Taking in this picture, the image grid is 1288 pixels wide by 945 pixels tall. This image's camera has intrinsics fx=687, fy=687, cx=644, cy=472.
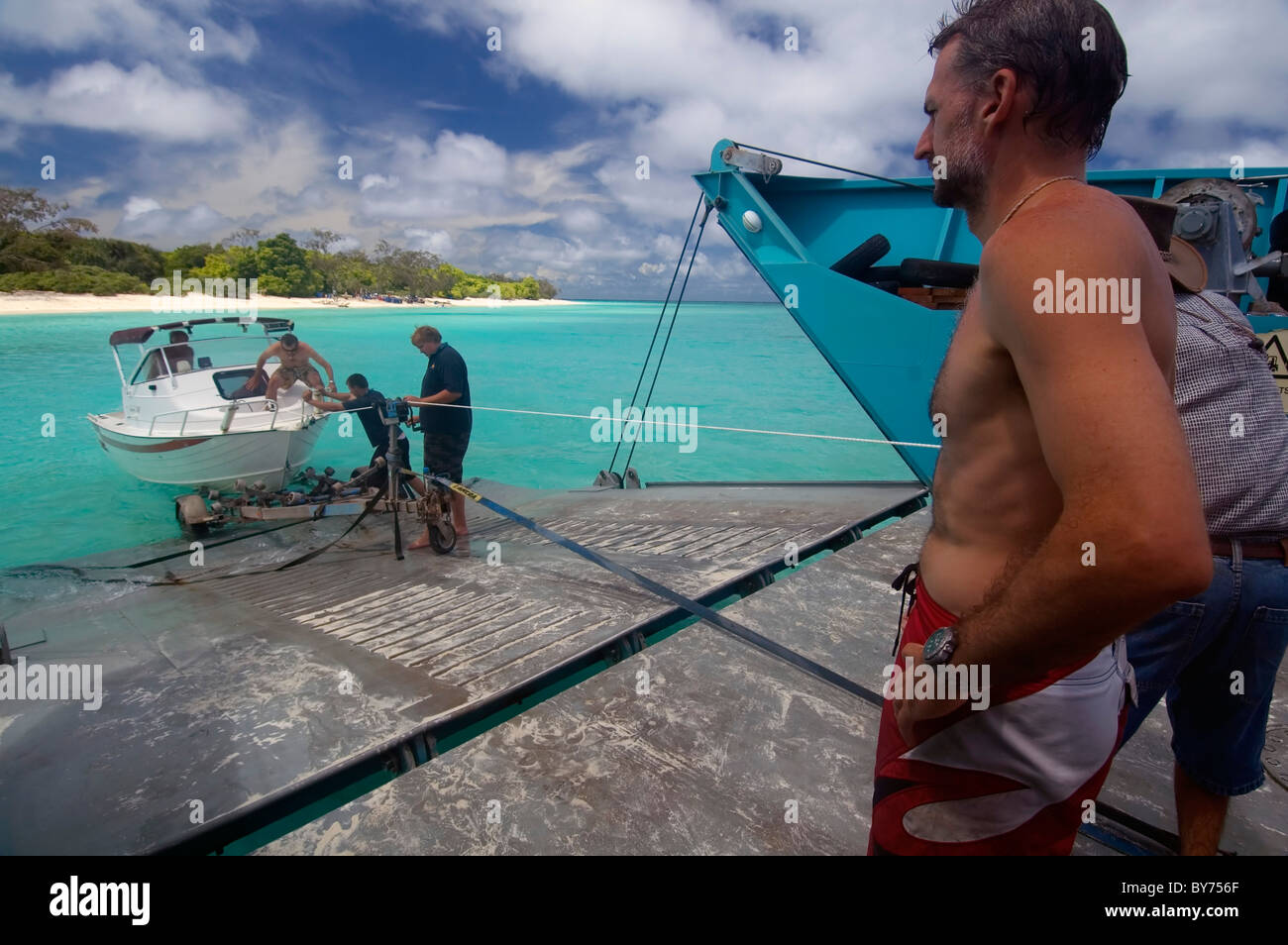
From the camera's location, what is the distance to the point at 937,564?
129 centimetres

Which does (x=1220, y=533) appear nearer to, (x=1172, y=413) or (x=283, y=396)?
(x=1172, y=413)

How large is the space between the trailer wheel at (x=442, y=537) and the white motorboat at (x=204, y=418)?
15.4 feet

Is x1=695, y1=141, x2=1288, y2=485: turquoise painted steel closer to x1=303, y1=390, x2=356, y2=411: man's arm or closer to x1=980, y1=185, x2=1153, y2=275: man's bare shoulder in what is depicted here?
x1=980, y1=185, x2=1153, y2=275: man's bare shoulder

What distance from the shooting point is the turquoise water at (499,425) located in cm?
1316

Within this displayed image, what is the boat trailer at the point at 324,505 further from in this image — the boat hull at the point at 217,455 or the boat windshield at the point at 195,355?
the boat windshield at the point at 195,355

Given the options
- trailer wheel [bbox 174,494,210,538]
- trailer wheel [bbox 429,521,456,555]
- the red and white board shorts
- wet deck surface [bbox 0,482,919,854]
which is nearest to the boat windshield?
trailer wheel [bbox 174,494,210,538]

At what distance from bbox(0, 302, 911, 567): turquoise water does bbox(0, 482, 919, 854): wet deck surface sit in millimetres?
6794

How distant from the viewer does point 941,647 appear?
42.6 inches

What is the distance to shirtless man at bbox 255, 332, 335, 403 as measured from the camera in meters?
10.2

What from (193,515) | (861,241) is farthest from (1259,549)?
(193,515)

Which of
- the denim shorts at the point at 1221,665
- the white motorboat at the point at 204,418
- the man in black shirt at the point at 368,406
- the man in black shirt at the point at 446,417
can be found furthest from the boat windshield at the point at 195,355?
the denim shorts at the point at 1221,665

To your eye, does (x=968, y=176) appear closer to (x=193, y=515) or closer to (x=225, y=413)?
(x=193, y=515)
